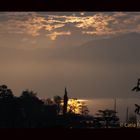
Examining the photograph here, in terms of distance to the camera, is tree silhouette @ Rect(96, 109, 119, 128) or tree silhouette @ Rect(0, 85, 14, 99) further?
tree silhouette @ Rect(0, 85, 14, 99)

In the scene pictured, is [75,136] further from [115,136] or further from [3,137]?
[3,137]

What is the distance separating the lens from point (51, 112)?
23.3 meters

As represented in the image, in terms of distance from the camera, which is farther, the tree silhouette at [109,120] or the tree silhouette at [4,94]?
the tree silhouette at [4,94]

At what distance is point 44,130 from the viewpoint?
178cm

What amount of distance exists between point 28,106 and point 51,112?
157cm

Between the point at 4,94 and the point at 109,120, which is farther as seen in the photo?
the point at 4,94
